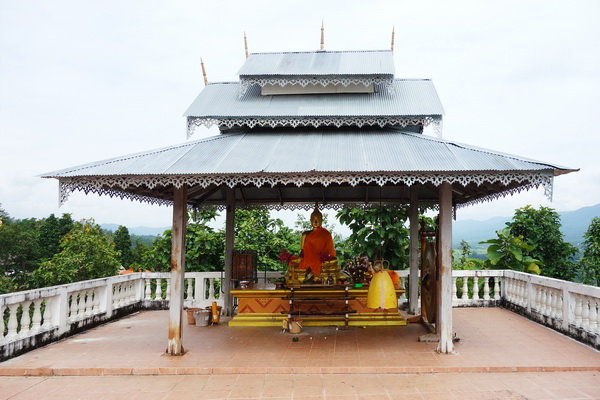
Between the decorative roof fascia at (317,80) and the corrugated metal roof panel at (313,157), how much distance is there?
1715mm

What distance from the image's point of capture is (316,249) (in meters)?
9.76

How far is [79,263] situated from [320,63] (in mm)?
11693

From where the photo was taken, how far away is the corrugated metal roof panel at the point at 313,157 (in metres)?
6.59

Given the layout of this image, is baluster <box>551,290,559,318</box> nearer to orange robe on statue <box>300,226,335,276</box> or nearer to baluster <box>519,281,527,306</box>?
baluster <box>519,281,527,306</box>

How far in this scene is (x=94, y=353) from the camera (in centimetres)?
723

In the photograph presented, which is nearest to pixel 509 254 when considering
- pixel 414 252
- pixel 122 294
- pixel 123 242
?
pixel 414 252

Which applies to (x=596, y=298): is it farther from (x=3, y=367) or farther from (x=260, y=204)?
(x=3, y=367)

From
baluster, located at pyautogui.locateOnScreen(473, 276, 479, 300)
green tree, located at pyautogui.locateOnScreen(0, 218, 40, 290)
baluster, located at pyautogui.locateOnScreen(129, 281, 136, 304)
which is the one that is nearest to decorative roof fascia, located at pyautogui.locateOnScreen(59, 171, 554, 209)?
baluster, located at pyautogui.locateOnScreen(129, 281, 136, 304)

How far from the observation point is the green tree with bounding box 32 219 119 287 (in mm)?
16156

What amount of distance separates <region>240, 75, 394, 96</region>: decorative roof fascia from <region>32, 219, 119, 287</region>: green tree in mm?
10229

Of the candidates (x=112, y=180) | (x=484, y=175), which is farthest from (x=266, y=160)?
(x=484, y=175)

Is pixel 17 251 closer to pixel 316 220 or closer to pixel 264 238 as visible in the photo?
pixel 264 238

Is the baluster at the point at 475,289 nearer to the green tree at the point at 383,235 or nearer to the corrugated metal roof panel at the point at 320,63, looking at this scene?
the green tree at the point at 383,235

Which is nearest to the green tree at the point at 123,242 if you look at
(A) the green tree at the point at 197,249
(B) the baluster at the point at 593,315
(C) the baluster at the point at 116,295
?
(A) the green tree at the point at 197,249
